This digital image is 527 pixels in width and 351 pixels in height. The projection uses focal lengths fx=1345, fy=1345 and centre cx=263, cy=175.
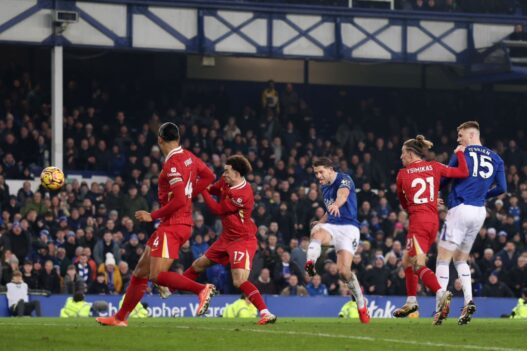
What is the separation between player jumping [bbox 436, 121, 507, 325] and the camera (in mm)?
16953

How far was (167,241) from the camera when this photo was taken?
586 inches

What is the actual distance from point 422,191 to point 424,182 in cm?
12

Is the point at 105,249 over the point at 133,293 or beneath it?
over

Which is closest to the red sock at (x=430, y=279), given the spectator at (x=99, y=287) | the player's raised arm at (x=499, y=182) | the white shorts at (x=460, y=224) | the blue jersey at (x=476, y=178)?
the white shorts at (x=460, y=224)

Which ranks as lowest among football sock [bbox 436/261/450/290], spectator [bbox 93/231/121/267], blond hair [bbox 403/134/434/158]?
football sock [bbox 436/261/450/290]

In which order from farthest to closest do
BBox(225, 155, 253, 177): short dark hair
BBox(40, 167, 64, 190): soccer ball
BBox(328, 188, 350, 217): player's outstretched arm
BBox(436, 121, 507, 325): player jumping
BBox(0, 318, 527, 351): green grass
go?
BBox(40, 167, 64, 190): soccer ball, BBox(436, 121, 507, 325): player jumping, BBox(328, 188, 350, 217): player's outstretched arm, BBox(225, 155, 253, 177): short dark hair, BBox(0, 318, 527, 351): green grass

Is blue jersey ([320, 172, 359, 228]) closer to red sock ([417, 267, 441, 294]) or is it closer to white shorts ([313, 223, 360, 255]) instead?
white shorts ([313, 223, 360, 255])

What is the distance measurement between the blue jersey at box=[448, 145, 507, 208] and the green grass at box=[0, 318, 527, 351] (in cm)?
173

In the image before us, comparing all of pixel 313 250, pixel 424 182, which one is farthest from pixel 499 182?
pixel 313 250

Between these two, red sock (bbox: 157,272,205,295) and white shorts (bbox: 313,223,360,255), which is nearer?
red sock (bbox: 157,272,205,295)

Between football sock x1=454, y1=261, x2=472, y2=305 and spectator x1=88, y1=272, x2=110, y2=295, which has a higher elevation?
football sock x1=454, y1=261, x2=472, y2=305

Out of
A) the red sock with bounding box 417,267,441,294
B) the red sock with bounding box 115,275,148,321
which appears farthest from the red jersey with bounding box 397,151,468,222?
the red sock with bounding box 115,275,148,321

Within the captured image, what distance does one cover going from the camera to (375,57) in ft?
116

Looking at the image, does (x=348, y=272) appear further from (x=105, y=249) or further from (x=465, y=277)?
(x=105, y=249)
